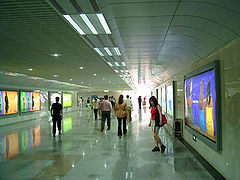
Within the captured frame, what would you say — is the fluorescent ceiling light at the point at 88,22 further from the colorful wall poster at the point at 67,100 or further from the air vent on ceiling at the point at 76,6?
the colorful wall poster at the point at 67,100

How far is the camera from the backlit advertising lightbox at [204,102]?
4779 mm

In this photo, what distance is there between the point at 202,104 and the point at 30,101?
16.4m

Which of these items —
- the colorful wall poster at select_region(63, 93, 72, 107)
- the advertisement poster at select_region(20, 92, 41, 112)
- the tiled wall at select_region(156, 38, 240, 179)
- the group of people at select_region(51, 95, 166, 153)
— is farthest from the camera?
the colorful wall poster at select_region(63, 93, 72, 107)

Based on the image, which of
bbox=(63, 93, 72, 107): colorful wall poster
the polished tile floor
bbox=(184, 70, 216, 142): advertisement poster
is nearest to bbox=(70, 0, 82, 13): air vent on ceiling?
bbox=(184, 70, 216, 142): advertisement poster

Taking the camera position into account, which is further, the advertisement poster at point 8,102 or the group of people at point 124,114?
the advertisement poster at point 8,102

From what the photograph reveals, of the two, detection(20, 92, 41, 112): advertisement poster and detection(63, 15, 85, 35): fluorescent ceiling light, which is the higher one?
detection(63, 15, 85, 35): fluorescent ceiling light

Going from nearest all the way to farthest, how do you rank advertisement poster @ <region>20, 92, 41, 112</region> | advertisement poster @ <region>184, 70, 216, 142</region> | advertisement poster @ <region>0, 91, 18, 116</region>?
advertisement poster @ <region>184, 70, 216, 142</region> → advertisement poster @ <region>0, 91, 18, 116</region> → advertisement poster @ <region>20, 92, 41, 112</region>

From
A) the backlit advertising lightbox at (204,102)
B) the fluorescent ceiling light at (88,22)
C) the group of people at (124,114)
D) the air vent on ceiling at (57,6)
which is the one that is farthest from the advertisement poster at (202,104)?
the air vent on ceiling at (57,6)

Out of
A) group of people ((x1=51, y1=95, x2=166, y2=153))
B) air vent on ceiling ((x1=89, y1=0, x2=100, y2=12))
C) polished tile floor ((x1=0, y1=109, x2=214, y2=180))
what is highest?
air vent on ceiling ((x1=89, y1=0, x2=100, y2=12))

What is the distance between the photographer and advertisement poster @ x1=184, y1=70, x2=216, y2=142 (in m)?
4.99

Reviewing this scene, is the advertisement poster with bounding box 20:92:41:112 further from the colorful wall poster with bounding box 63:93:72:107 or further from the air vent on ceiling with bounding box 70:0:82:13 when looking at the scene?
the air vent on ceiling with bounding box 70:0:82:13

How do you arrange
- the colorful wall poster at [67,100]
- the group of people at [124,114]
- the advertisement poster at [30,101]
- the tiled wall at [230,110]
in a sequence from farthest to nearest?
the colorful wall poster at [67,100], the advertisement poster at [30,101], the group of people at [124,114], the tiled wall at [230,110]

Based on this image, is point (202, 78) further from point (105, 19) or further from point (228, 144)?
point (105, 19)

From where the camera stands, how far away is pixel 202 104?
5.78 m
